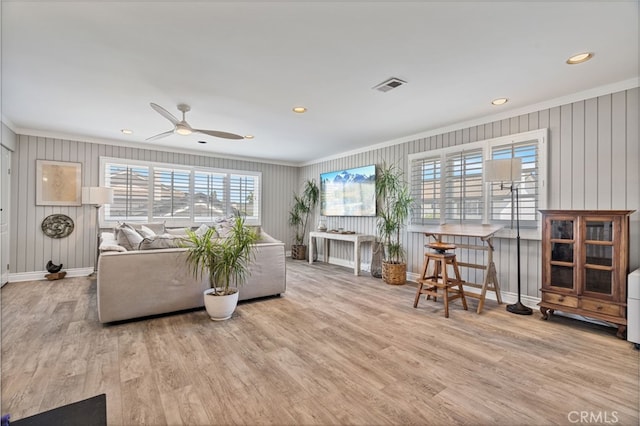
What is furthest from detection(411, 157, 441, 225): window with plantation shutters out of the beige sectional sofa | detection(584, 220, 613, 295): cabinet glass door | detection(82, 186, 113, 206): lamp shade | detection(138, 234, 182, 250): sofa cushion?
detection(82, 186, 113, 206): lamp shade

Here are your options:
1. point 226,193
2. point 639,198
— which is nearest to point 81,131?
point 226,193

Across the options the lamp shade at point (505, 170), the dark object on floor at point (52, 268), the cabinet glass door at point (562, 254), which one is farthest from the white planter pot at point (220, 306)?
the dark object on floor at point (52, 268)

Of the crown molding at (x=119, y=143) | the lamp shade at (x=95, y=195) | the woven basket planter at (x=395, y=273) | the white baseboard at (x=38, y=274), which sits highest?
the crown molding at (x=119, y=143)

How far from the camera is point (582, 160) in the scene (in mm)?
3289

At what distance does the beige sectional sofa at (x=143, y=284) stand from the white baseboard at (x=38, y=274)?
9.71 ft

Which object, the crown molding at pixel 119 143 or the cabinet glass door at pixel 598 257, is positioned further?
the crown molding at pixel 119 143

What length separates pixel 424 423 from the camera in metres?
1.66

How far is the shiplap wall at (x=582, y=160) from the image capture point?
2988mm

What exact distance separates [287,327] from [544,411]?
6.83ft

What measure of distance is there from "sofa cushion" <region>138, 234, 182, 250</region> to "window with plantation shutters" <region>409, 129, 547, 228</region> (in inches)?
142

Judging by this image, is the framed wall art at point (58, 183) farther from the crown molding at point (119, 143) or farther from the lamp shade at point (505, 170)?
the lamp shade at point (505, 170)

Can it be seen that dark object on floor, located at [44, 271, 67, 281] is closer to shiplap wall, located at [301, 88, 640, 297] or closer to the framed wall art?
the framed wall art

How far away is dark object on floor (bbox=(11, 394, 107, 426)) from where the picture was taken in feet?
2.84

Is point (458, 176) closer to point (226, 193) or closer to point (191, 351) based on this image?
point (191, 351)
